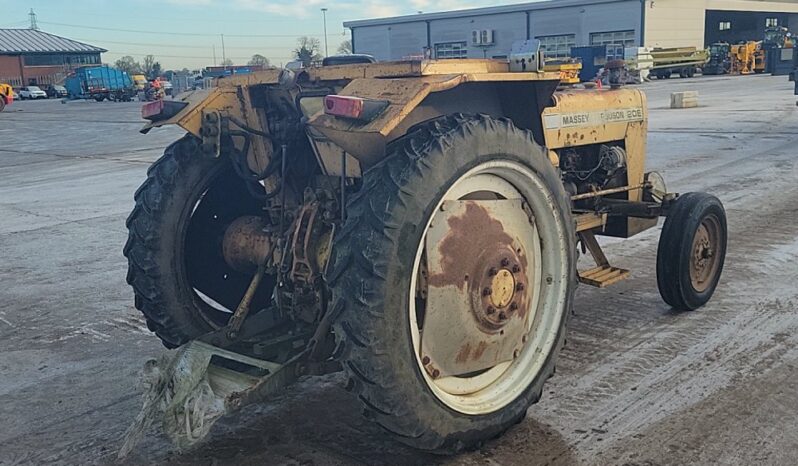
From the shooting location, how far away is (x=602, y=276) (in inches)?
207

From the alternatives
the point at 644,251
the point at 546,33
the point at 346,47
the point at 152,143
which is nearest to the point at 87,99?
the point at 346,47

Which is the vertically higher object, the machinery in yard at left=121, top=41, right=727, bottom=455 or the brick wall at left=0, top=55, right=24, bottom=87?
the brick wall at left=0, top=55, right=24, bottom=87

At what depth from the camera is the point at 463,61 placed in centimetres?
375

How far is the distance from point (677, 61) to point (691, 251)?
158ft

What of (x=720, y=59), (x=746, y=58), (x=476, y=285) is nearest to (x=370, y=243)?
(x=476, y=285)

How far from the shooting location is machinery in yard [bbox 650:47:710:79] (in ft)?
160

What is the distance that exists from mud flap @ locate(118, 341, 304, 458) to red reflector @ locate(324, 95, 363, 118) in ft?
3.77

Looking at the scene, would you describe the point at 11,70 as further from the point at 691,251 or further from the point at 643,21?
the point at 691,251

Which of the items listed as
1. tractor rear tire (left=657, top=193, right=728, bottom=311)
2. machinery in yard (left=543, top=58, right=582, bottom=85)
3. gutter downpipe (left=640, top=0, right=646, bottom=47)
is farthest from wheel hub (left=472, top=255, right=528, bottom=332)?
gutter downpipe (left=640, top=0, right=646, bottom=47)

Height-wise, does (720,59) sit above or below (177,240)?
above

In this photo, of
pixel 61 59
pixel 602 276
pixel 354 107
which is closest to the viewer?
pixel 354 107

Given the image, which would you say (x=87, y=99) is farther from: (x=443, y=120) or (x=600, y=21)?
(x=443, y=120)

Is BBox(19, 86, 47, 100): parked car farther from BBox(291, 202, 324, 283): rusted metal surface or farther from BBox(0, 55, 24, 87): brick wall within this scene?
BBox(291, 202, 324, 283): rusted metal surface

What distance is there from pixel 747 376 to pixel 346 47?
7207 cm
